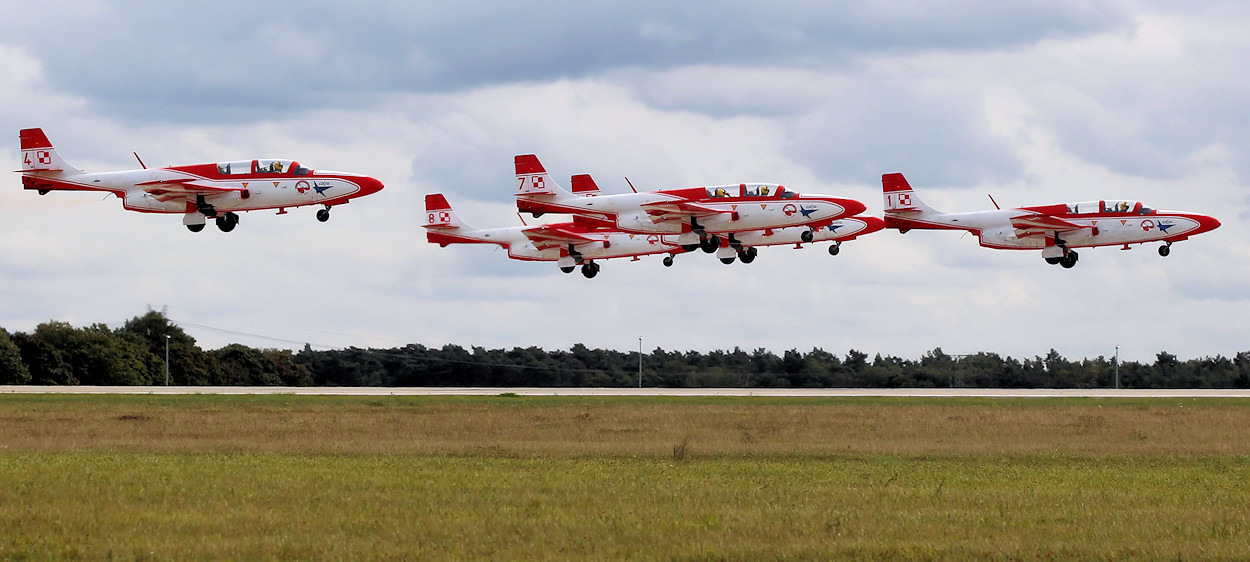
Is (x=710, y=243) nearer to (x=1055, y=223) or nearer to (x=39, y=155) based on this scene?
(x=1055, y=223)

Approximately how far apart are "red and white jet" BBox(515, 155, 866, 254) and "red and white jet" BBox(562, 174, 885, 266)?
662 millimetres

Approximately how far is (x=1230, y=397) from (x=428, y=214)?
5128 centimetres

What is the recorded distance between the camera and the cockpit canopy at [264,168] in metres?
63.2

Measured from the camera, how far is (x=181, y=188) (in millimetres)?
63031

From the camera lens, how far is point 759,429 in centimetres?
5875

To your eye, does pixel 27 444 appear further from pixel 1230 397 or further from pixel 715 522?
pixel 1230 397

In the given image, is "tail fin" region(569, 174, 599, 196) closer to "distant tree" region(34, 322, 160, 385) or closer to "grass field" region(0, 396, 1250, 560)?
"grass field" region(0, 396, 1250, 560)

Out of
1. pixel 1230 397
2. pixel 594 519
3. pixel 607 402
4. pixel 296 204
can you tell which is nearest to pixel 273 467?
pixel 594 519

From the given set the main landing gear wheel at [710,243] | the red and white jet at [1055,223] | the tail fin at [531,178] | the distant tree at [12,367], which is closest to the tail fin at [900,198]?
the red and white jet at [1055,223]

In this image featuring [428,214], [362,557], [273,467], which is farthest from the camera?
[428,214]

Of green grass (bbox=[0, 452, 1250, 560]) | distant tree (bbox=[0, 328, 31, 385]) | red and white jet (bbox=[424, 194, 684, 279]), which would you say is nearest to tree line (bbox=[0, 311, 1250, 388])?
distant tree (bbox=[0, 328, 31, 385])

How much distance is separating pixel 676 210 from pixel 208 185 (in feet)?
81.0

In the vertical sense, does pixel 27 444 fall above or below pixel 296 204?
below

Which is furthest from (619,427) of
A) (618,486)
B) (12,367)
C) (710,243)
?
(12,367)
